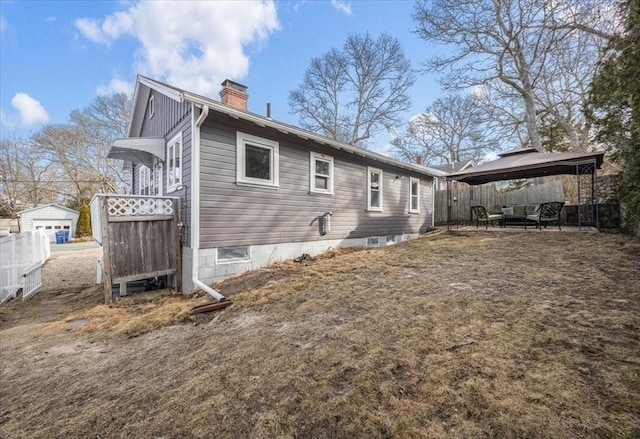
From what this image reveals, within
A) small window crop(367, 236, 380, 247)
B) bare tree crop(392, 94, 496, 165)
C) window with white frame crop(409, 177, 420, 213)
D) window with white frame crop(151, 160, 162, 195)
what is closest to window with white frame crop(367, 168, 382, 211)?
small window crop(367, 236, 380, 247)

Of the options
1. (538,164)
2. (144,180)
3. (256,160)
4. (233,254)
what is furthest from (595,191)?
Result: (144,180)

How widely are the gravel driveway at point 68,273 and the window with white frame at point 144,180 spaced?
11.0 ft

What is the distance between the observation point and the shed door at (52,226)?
23641 millimetres

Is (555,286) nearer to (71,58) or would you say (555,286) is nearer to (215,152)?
(215,152)

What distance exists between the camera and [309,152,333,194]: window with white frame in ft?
26.9

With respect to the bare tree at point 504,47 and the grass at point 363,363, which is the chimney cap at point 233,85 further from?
the bare tree at point 504,47

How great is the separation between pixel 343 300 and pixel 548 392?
2568mm

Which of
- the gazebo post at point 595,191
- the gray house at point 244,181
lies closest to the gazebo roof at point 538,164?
the gazebo post at point 595,191

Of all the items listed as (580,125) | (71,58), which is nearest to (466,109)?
(580,125)

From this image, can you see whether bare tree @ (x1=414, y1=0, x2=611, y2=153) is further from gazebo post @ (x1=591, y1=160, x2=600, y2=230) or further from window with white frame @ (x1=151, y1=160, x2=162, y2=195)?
window with white frame @ (x1=151, y1=160, x2=162, y2=195)

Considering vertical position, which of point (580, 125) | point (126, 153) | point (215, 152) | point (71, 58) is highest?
point (71, 58)

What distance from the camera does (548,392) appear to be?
5.64 feet

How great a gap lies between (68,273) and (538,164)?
54.0 ft

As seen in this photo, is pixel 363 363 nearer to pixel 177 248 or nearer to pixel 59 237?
pixel 177 248
